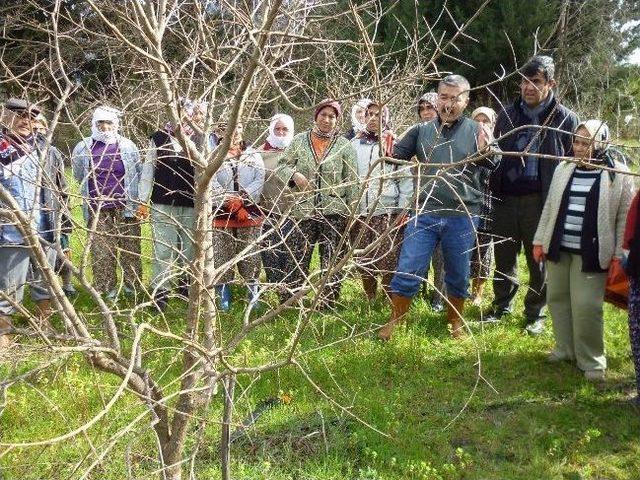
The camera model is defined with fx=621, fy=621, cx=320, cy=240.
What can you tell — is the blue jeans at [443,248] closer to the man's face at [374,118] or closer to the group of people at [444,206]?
the group of people at [444,206]

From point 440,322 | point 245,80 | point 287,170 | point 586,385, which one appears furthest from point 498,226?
point 245,80

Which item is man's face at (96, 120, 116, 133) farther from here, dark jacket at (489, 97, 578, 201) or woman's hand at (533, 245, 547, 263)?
woman's hand at (533, 245, 547, 263)

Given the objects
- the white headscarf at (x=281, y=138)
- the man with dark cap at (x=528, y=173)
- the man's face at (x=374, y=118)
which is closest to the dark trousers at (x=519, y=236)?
the man with dark cap at (x=528, y=173)

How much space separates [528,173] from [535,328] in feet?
3.90

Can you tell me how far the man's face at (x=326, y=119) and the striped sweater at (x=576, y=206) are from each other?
69.4 inches

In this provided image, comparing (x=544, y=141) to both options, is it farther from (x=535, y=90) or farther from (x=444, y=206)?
(x=444, y=206)

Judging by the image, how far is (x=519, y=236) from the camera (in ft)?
15.7

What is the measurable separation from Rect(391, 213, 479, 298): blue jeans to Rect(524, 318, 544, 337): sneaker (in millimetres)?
663

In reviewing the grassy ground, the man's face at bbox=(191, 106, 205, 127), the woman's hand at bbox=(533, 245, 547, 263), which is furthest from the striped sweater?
the man's face at bbox=(191, 106, 205, 127)

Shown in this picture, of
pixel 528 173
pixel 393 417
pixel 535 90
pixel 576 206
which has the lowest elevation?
pixel 393 417

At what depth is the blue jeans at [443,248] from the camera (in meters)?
4.37

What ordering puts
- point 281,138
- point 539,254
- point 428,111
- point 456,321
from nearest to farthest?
point 539,254
point 456,321
point 281,138
point 428,111

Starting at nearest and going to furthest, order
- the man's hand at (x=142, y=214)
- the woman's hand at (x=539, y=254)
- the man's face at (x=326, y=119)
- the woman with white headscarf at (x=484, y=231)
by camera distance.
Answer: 1. the man's hand at (x=142, y=214)
2. the woman's hand at (x=539, y=254)
3. the man's face at (x=326, y=119)
4. the woman with white headscarf at (x=484, y=231)

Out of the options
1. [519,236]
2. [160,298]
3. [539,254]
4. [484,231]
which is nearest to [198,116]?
[160,298]
